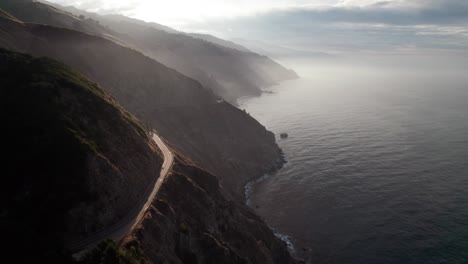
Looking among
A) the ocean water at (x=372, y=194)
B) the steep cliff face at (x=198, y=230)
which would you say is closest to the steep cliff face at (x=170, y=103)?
the ocean water at (x=372, y=194)

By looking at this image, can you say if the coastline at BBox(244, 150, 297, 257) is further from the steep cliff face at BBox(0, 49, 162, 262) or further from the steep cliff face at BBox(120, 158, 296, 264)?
the steep cliff face at BBox(0, 49, 162, 262)

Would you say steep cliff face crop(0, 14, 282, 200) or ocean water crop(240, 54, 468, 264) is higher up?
steep cliff face crop(0, 14, 282, 200)

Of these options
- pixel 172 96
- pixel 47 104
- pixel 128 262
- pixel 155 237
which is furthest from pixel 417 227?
pixel 172 96

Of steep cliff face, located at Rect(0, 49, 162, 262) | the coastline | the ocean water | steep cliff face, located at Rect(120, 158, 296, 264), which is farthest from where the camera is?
the coastline

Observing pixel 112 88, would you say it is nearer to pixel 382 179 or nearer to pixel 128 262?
pixel 128 262

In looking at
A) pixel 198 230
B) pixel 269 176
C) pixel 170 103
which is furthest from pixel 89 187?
pixel 170 103

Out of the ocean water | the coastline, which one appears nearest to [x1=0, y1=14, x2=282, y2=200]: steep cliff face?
the coastline

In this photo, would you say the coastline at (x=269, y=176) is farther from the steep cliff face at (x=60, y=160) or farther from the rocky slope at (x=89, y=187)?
the steep cliff face at (x=60, y=160)
